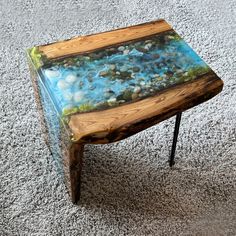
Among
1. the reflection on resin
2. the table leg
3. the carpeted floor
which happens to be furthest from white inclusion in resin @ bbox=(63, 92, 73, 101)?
the carpeted floor

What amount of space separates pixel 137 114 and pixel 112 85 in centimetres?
10

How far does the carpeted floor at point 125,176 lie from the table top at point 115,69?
1.29ft

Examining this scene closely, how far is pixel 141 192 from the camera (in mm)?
1240

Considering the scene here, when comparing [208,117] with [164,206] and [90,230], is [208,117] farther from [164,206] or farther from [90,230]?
[90,230]

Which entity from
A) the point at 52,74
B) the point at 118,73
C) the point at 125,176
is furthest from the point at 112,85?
the point at 125,176

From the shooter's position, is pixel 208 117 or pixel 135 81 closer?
pixel 135 81

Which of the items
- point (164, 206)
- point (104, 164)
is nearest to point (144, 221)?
point (164, 206)

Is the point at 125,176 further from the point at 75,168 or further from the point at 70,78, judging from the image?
the point at 70,78

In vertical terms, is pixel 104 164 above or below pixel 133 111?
below

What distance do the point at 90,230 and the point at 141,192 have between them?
0.67 feet

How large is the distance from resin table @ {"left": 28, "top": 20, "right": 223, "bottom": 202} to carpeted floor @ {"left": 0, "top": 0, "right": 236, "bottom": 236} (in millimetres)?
129

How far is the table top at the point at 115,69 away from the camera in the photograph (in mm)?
943

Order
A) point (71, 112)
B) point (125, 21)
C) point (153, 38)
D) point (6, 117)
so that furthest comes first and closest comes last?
1. point (125, 21)
2. point (6, 117)
3. point (153, 38)
4. point (71, 112)

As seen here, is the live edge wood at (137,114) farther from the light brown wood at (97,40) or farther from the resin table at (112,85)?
the light brown wood at (97,40)
